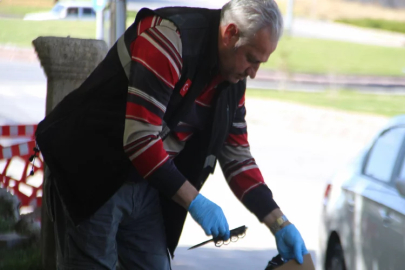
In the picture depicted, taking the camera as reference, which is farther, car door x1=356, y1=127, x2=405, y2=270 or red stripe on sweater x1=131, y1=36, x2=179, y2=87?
car door x1=356, y1=127, x2=405, y2=270

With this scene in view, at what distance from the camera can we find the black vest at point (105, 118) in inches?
95.7

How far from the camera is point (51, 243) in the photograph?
13.8 feet

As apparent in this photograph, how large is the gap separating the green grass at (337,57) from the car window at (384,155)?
30654 millimetres

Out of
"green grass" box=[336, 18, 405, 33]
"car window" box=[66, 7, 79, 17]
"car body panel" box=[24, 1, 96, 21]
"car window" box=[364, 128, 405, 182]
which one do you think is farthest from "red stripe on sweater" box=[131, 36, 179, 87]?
"green grass" box=[336, 18, 405, 33]

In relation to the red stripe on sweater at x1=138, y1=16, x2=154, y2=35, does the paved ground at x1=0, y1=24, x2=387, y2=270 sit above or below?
below

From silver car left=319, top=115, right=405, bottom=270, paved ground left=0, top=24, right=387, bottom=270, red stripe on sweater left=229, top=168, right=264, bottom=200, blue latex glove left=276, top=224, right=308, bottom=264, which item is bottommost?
paved ground left=0, top=24, right=387, bottom=270

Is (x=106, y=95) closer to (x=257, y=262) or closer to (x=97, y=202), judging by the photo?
(x=97, y=202)

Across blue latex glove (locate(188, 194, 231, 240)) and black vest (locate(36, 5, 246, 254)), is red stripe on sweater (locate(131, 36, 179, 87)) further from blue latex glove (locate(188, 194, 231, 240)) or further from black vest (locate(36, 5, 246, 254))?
blue latex glove (locate(188, 194, 231, 240))

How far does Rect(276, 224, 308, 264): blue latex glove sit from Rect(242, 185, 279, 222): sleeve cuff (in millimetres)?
94

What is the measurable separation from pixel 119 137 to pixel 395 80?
33154 mm

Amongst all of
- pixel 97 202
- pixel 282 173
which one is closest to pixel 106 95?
pixel 97 202

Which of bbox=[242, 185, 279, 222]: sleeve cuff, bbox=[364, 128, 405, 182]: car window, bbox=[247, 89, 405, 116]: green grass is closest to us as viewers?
bbox=[242, 185, 279, 222]: sleeve cuff

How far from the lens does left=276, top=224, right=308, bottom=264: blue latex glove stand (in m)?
2.68

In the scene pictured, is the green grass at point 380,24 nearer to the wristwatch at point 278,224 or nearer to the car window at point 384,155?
the car window at point 384,155
